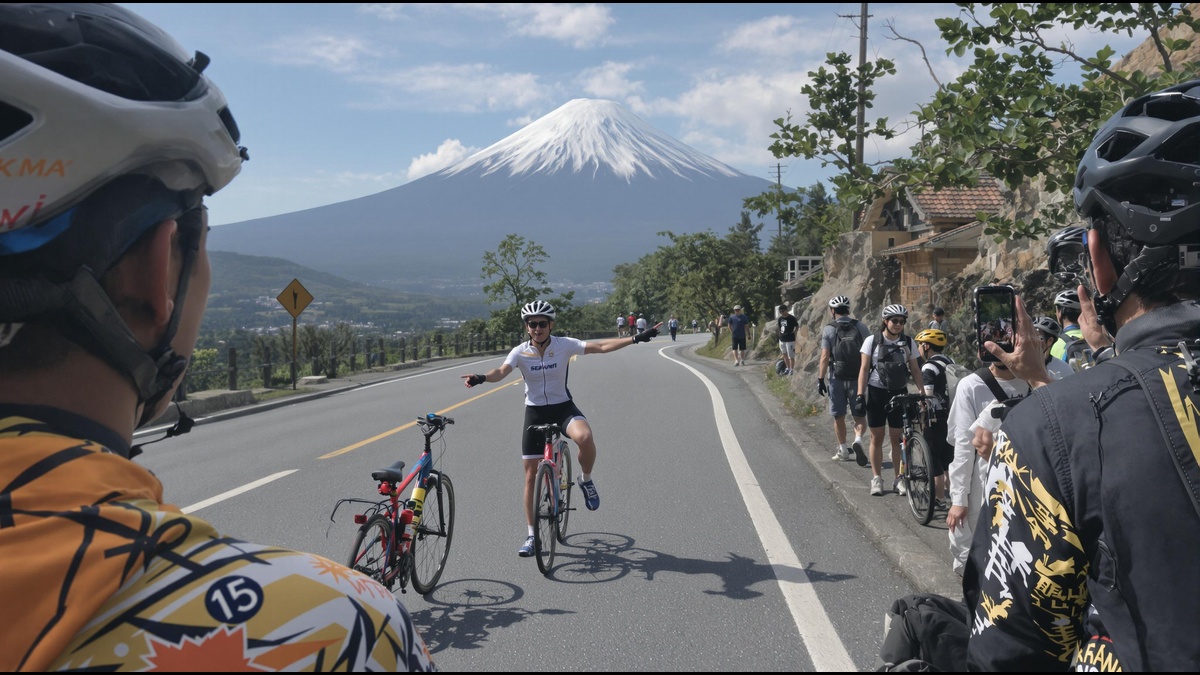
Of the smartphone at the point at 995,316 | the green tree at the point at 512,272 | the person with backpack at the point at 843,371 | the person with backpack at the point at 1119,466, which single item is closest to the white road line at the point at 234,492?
the person with backpack at the point at 843,371

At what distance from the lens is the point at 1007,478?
5.02ft

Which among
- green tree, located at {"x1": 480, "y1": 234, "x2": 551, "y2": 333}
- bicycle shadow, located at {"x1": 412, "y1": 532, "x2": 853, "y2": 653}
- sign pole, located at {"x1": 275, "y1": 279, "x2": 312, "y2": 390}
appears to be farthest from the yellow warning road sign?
green tree, located at {"x1": 480, "y1": 234, "x2": 551, "y2": 333}

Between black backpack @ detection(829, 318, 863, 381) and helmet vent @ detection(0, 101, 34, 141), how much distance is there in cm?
986

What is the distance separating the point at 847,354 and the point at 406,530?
21.5ft

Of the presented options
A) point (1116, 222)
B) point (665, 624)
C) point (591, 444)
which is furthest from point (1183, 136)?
point (591, 444)

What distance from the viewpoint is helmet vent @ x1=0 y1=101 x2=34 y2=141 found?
97 cm

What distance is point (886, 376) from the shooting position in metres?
8.78

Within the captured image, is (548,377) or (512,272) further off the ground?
(512,272)

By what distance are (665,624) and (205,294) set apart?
162 inches

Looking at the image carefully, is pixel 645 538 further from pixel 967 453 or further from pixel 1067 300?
pixel 1067 300

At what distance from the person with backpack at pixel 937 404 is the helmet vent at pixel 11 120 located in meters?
7.17

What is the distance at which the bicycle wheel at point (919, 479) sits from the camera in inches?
275

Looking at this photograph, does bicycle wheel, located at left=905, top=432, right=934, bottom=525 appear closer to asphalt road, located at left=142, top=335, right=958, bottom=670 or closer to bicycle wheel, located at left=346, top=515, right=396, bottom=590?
asphalt road, located at left=142, top=335, right=958, bottom=670

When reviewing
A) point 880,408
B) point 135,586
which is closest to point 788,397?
point 880,408
